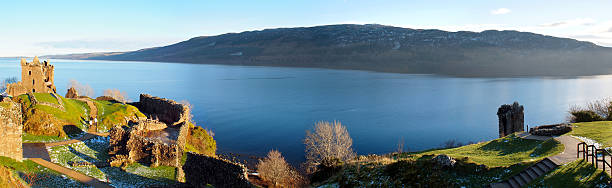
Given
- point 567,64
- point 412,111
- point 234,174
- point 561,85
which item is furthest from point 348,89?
point 567,64

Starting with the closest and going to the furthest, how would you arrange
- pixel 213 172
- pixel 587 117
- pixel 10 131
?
1. pixel 10 131
2. pixel 213 172
3. pixel 587 117

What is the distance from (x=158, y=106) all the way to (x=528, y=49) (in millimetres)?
209058

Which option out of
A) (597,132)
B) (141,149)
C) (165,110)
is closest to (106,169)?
(141,149)

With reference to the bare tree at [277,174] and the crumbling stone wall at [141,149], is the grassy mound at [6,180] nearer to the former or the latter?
the crumbling stone wall at [141,149]

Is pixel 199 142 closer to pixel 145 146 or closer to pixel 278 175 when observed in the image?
pixel 145 146

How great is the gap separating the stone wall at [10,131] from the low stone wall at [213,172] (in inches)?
294

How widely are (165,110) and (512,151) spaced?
2885cm

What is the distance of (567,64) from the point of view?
17275 centimetres

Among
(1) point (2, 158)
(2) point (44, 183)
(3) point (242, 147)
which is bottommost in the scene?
(3) point (242, 147)

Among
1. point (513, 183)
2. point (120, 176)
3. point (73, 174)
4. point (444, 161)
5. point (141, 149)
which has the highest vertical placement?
point (444, 161)

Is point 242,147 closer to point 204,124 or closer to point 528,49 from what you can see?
point 204,124

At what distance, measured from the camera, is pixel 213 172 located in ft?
59.5

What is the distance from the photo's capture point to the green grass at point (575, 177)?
10.8 metres

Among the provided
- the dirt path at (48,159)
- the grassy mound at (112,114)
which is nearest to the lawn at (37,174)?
the dirt path at (48,159)
